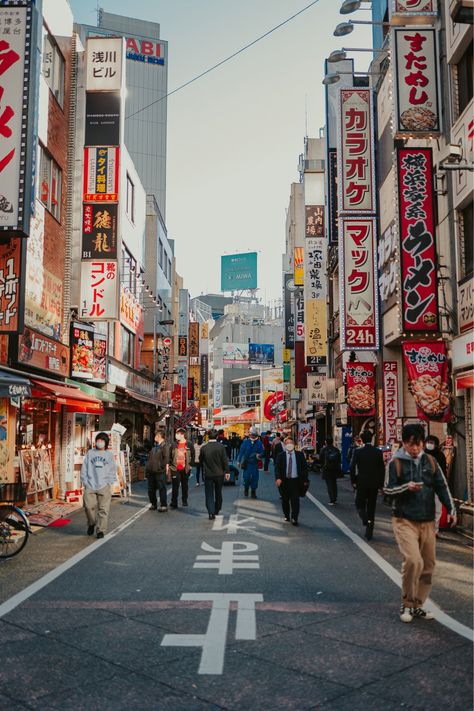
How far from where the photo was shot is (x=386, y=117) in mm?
22391

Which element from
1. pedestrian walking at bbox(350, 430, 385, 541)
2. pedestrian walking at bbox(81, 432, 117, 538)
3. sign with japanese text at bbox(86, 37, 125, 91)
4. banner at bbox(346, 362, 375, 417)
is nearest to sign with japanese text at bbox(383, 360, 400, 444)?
banner at bbox(346, 362, 375, 417)

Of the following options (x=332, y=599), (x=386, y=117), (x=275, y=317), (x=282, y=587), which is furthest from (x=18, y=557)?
(x=275, y=317)

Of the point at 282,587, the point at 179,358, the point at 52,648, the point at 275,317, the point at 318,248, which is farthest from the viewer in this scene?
the point at 275,317

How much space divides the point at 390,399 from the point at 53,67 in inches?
537

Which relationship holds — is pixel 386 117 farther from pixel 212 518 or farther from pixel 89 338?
pixel 212 518

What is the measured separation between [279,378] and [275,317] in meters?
31.1

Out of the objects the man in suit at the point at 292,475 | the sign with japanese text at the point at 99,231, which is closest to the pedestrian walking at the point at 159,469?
the man in suit at the point at 292,475

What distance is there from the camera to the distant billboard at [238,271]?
127213 millimetres

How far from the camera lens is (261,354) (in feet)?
362

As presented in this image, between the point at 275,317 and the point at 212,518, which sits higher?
the point at 275,317

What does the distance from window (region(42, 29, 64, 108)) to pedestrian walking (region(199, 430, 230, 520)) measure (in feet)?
36.7

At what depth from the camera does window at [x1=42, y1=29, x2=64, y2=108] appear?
1866 cm

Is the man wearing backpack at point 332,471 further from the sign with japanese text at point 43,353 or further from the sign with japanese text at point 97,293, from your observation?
the sign with japanese text at point 97,293

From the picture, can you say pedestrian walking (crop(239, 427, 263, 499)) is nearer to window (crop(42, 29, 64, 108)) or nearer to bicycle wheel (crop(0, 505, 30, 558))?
bicycle wheel (crop(0, 505, 30, 558))
